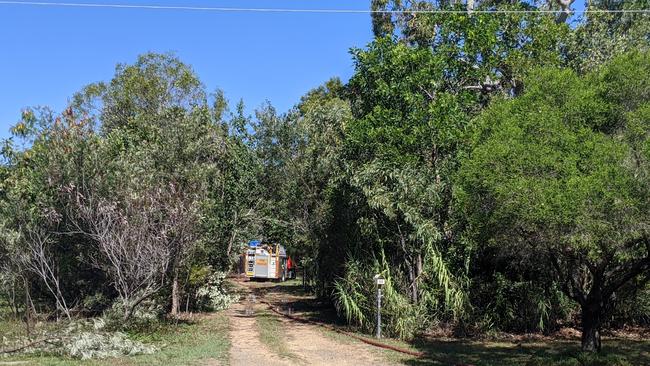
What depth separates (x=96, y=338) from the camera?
12531 millimetres

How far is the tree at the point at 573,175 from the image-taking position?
869cm

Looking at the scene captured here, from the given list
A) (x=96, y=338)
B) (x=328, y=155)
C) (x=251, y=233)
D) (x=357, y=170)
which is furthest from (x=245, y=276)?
(x=96, y=338)

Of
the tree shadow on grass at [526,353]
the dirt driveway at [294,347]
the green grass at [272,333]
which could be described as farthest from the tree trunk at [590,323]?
the green grass at [272,333]

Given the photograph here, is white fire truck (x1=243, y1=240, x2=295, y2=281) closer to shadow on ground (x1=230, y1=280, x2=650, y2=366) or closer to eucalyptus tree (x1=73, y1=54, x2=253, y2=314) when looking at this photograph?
eucalyptus tree (x1=73, y1=54, x2=253, y2=314)

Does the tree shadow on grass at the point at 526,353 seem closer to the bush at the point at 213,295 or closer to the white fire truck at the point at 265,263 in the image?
the bush at the point at 213,295

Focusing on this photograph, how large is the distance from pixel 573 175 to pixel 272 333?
402 inches

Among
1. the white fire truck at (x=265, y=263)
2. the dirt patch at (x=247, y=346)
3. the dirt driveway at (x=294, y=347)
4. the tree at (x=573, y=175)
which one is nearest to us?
the tree at (x=573, y=175)

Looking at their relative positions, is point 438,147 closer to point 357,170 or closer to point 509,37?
point 357,170

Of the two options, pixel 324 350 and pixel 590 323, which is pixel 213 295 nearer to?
pixel 324 350

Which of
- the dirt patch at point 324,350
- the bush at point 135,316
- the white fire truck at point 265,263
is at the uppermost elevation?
the white fire truck at point 265,263

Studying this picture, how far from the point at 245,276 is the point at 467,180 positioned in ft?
117

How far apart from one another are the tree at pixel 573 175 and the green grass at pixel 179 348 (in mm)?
6295

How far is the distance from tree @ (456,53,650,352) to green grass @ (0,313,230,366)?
629 cm

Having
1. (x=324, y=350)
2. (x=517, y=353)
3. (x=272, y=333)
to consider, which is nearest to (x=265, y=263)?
(x=272, y=333)
